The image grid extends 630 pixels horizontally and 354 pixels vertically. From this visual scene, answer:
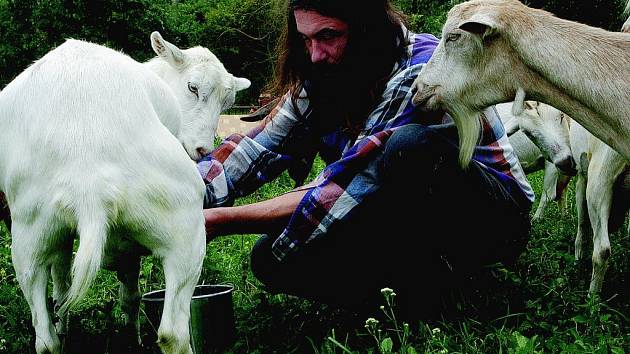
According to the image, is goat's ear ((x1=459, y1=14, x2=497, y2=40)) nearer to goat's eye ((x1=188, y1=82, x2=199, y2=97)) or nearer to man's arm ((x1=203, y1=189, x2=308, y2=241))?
man's arm ((x1=203, y1=189, x2=308, y2=241))

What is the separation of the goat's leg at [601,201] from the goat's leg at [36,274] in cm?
246

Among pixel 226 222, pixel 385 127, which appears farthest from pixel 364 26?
pixel 226 222

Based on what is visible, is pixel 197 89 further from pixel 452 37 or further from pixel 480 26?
pixel 480 26

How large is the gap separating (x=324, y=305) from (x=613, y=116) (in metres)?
1.51

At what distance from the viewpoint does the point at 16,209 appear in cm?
219

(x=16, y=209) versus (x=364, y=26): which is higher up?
(x=364, y=26)

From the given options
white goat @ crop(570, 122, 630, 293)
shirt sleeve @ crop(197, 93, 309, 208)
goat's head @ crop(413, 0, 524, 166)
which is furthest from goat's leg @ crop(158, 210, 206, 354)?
white goat @ crop(570, 122, 630, 293)

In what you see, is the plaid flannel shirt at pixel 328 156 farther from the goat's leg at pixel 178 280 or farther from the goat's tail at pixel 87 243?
the goat's tail at pixel 87 243

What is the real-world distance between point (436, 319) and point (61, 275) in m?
1.50

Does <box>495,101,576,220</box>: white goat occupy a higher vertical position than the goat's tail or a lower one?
lower

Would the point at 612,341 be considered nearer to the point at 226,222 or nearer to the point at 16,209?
the point at 226,222

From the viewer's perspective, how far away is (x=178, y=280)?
7.20ft

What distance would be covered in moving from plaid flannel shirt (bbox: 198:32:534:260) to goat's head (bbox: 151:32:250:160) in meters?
1.56

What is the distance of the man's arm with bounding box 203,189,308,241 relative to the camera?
2.66 meters
